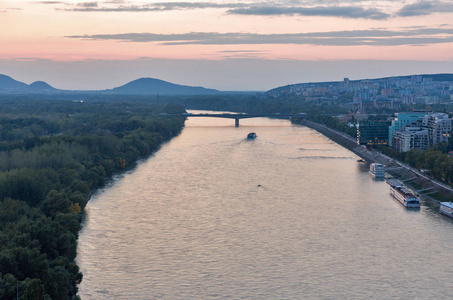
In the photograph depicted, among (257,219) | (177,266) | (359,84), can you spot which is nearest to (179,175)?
(257,219)

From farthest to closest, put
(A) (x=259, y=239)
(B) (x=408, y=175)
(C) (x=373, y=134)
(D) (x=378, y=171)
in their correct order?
(C) (x=373, y=134)
(D) (x=378, y=171)
(B) (x=408, y=175)
(A) (x=259, y=239)

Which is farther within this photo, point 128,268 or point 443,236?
point 443,236

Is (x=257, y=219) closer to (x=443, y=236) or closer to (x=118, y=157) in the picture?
(x=443, y=236)

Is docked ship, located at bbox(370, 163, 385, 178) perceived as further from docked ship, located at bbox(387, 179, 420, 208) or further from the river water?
docked ship, located at bbox(387, 179, 420, 208)

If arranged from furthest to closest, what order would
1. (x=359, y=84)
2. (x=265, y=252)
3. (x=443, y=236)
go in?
(x=359, y=84) → (x=443, y=236) → (x=265, y=252)

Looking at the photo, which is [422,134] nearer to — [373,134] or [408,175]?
[373,134]

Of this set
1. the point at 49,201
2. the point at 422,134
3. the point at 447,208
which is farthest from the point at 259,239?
the point at 422,134

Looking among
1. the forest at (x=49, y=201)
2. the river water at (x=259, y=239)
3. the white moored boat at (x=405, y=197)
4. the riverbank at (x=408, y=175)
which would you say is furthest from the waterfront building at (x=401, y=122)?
the white moored boat at (x=405, y=197)
